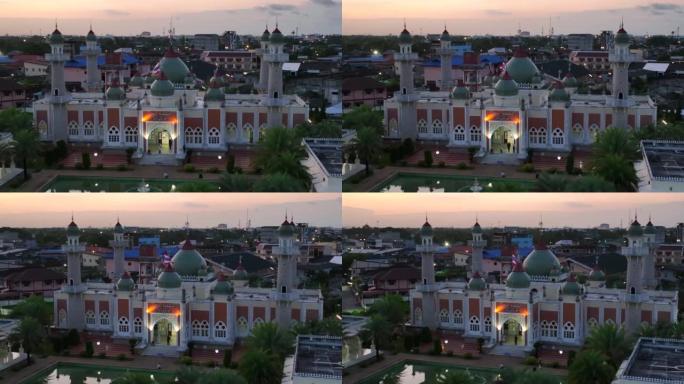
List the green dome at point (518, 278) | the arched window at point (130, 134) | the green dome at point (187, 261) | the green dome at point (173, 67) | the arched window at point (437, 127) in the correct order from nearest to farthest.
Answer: the arched window at point (437, 127), the arched window at point (130, 134), the green dome at point (518, 278), the green dome at point (173, 67), the green dome at point (187, 261)

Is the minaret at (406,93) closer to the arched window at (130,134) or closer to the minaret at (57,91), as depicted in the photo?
the arched window at (130,134)

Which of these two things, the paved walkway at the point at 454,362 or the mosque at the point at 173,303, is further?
the mosque at the point at 173,303

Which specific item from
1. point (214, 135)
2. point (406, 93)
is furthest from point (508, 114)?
point (214, 135)

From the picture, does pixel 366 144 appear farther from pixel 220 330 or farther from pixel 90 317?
pixel 90 317

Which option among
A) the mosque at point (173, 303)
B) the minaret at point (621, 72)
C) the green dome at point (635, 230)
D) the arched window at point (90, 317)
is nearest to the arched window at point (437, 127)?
the minaret at point (621, 72)

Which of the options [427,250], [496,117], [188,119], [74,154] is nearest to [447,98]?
[496,117]

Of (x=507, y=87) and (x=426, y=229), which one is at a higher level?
(x=507, y=87)
